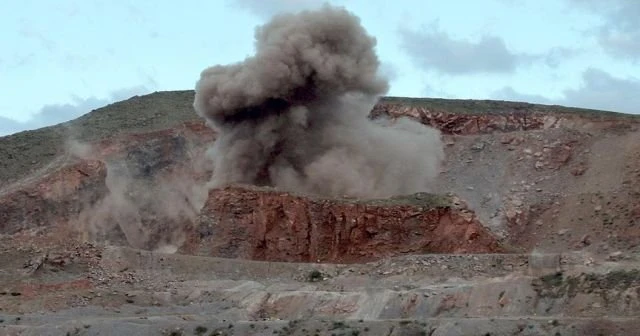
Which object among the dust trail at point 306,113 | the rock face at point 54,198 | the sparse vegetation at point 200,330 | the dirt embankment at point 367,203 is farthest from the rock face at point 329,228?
the sparse vegetation at point 200,330

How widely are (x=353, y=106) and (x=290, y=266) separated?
1447 cm

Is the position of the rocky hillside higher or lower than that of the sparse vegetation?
higher

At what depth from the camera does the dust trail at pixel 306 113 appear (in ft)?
179

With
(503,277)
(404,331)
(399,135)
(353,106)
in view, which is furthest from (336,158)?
(404,331)

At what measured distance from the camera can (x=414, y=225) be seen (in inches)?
1909

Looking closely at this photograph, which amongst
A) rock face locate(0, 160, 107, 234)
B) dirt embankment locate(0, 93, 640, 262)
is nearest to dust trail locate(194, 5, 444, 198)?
dirt embankment locate(0, 93, 640, 262)

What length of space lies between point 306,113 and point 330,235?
768cm

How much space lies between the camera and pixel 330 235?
162 ft

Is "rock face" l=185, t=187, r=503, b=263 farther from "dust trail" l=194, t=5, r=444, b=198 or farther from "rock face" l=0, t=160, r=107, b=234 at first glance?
"rock face" l=0, t=160, r=107, b=234

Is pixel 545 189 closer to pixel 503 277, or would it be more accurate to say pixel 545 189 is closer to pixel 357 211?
pixel 357 211

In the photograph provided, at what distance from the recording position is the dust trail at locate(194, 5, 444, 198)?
179ft

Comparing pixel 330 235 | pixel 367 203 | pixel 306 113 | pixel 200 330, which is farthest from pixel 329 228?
pixel 200 330

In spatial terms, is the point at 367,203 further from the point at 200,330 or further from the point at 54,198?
the point at 54,198

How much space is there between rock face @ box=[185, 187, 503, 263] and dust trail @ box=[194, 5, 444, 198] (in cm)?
333
